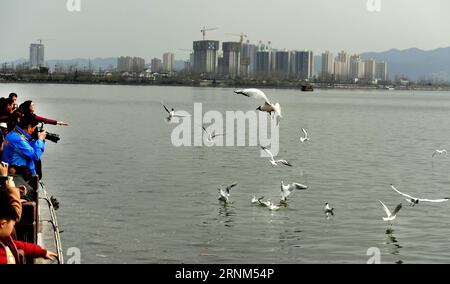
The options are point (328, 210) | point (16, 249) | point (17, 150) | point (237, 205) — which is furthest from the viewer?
point (237, 205)

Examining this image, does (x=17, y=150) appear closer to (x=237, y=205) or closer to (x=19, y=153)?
(x=19, y=153)

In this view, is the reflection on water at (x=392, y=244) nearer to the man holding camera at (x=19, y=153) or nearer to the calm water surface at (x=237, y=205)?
the calm water surface at (x=237, y=205)

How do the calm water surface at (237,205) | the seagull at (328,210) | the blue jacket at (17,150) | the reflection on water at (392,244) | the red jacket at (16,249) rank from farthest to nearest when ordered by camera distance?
the seagull at (328,210) < the reflection on water at (392,244) < the calm water surface at (237,205) < the blue jacket at (17,150) < the red jacket at (16,249)

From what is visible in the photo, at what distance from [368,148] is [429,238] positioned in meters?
24.1

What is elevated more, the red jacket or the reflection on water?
the red jacket

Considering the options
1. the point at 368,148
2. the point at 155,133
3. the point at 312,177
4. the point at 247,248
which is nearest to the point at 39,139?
the point at 247,248

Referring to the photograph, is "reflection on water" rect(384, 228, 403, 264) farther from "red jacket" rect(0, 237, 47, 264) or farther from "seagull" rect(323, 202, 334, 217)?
"red jacket" rect(0, 237, 47, 264)

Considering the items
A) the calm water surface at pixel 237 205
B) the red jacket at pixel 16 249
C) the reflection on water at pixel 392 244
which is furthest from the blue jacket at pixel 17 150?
the reflection on water at pixel 392 244

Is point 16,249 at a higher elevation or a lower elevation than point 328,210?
higher

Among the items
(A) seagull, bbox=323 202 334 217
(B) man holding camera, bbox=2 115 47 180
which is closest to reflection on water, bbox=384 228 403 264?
(A) seagull, bbox=323 202 334 217

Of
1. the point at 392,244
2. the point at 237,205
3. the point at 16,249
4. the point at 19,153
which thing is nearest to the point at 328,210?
the point at 237,205

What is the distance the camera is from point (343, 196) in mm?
21859
